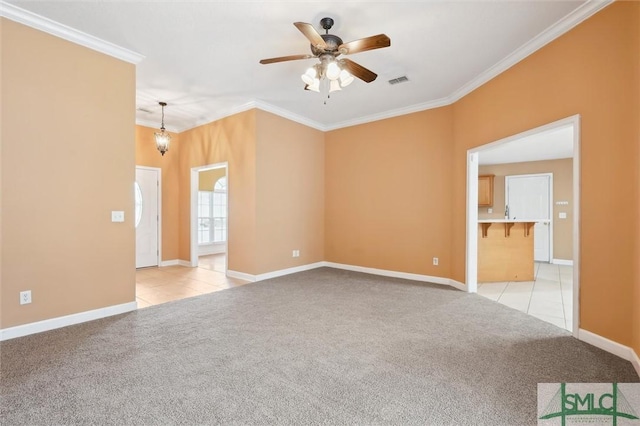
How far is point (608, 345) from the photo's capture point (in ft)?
8.13

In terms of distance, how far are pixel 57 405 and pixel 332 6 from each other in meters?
3.61

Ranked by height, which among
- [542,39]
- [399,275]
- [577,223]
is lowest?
[399,275]

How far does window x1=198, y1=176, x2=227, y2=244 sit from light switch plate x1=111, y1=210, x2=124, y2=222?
15.2 ft

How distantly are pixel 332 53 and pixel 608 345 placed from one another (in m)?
3.60

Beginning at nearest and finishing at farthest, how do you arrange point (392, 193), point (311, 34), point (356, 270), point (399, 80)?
point (311, 34)
point (399, 80)
point (392, 193)
point (356, 270)

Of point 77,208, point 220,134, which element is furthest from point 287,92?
point 77,208

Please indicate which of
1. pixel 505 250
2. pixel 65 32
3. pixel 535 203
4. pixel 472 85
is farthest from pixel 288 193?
pixel 535 203

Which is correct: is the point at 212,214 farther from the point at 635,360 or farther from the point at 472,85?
the point at 635,360

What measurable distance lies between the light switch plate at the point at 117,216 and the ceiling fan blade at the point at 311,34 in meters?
2.87

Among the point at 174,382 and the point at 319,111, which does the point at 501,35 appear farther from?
the point at 174,382

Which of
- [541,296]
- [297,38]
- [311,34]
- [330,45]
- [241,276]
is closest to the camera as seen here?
[311,34]

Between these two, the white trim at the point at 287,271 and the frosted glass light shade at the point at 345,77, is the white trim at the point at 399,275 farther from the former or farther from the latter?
the frosted glass light shade at the point at 345,77

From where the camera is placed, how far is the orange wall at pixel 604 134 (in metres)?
2.33

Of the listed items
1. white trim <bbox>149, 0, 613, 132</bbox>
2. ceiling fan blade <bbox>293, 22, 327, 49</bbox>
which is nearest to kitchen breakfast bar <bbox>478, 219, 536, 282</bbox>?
white trim <bbox>149, 0, 613, 132</bbox>
